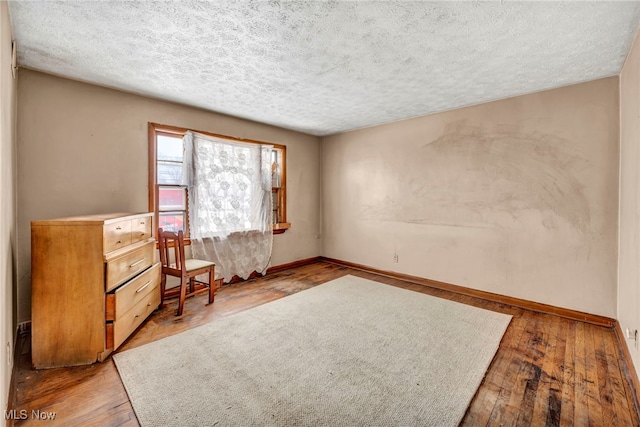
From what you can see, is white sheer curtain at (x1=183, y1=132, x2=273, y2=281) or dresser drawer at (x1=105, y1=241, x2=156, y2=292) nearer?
dresser drawer at (x1=105, y1=241, x2=156, y2=292)

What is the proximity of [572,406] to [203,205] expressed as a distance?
3852 mm

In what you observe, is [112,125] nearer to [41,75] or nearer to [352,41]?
[41,75]

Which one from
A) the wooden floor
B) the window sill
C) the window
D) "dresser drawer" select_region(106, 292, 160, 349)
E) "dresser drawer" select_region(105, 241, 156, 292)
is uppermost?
the window

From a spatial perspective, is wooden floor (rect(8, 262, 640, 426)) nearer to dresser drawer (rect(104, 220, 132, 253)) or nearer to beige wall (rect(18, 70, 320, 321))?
dresser drawer (rect(104, 220, 132, 253))

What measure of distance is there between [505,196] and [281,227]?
3.21 m

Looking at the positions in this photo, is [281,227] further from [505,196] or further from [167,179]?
[505,196]

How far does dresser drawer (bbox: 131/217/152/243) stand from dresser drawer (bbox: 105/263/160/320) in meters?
0.33

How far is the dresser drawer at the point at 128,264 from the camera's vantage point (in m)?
2.14

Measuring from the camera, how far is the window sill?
15.3 feet

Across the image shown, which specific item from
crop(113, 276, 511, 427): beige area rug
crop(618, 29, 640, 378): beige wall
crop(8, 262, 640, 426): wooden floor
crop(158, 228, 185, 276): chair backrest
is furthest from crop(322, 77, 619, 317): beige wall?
crop(158, 228, 185, 276): chair backrest

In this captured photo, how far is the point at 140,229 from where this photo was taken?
8.89ft

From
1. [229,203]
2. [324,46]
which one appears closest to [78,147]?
[229,203]

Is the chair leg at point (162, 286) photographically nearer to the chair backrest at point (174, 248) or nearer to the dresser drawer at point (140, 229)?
the chair backrest at point (174, 248)

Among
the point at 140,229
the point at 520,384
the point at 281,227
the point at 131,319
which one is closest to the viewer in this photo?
the point at 520,384
